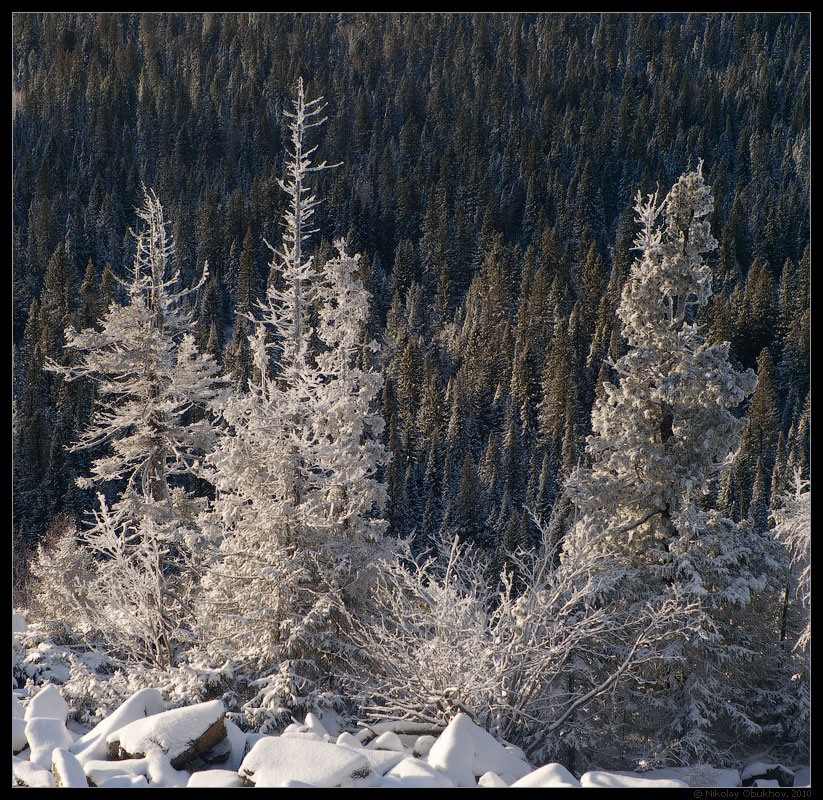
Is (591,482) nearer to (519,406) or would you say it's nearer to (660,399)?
(660,399)

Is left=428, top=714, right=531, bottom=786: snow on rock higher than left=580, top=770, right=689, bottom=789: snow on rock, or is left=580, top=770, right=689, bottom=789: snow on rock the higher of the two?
left=580, top=770, right=689, bottom=789: snow on rock

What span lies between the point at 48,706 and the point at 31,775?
5.01ft

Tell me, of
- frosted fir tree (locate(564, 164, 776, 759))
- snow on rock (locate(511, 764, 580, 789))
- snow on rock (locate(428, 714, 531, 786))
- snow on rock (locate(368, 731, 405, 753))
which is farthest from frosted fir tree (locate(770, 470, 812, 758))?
snow on rock (locate(368, 731, 405, 753))

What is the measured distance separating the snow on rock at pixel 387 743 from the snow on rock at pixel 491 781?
1281 mm

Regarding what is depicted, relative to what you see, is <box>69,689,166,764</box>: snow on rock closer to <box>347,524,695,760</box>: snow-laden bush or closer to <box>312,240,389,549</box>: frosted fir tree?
<box>347,524,695,760</box>: snow-laden bush

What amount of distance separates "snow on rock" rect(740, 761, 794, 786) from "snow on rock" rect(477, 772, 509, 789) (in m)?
4.45

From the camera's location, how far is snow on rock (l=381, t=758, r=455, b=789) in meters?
7.48

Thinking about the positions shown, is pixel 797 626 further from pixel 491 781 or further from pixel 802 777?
pixel 491 781

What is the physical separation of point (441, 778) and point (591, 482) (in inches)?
278

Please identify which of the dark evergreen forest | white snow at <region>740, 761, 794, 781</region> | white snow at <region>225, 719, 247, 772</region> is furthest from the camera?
the dark evergreen forest

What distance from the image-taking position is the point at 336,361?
13688 millimetres

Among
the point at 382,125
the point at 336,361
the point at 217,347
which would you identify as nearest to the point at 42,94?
the point at 382,125

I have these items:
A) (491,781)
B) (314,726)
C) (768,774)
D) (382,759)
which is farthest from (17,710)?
(768,774)

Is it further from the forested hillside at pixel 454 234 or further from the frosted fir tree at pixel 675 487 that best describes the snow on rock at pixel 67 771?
the frosted fir tree at pixel 675 487
